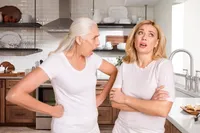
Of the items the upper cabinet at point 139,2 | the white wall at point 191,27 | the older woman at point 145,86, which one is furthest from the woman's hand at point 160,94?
the upper cabinet at point 139,2

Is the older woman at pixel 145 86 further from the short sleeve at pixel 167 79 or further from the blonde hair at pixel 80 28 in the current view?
the blonde hair at pixel 80 28

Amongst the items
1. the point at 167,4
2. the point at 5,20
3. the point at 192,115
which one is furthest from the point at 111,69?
the point at 5,20

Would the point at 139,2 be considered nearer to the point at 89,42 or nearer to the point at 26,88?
the point at 89,42

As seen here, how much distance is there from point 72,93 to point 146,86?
352mm

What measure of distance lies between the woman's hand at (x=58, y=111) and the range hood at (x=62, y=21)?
12.7 feet

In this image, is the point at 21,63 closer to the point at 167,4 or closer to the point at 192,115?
the point at 167,4

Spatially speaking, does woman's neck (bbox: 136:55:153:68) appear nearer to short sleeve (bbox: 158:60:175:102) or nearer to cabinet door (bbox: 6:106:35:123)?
short sleeve (bbox: 158:60:175:102)

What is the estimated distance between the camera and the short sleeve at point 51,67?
1.31 metres

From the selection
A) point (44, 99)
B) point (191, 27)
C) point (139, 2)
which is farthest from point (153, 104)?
point (139, 2)

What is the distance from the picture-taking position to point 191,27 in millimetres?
4410

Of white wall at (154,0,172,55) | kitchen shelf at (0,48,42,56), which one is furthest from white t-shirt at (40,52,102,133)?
kitchen shelf at (0,48,42,56)

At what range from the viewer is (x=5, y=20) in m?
5.55

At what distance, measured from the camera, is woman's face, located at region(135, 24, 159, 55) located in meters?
1.40

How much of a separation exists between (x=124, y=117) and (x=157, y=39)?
42 centimetres
